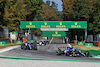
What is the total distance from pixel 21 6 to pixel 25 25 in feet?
63.8

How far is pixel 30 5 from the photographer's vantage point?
199 feet

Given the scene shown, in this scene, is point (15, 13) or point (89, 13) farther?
point (15, 13)

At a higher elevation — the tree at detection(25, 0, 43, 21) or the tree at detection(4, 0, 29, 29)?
the tree at detection(25, 0, 43, 21)

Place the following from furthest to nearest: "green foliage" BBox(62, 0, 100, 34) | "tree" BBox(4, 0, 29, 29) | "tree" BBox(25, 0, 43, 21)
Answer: "tree" BBox(25, 0, 43, 21), "tree" BBox(4, 0, 29, 29), "green foliage" BBox(62, 0, 100, 34)

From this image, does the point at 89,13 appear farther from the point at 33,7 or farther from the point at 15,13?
the point at 33,7

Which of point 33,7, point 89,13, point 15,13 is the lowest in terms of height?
point 89,13

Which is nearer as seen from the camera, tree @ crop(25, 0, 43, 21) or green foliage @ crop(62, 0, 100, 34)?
green foliage @ crop(62, 0, 100, 34)

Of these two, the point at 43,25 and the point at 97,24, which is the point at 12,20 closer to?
the point at 43,25

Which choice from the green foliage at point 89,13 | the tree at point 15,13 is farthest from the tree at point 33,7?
the green foliage at point 89,13

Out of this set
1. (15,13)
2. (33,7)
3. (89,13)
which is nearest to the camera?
(89,13)

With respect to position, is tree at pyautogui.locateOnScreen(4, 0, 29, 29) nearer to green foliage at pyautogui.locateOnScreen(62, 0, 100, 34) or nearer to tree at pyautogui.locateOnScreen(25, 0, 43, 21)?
tree at pyautogui.locateOnScreen(25, 0, 43, 21)

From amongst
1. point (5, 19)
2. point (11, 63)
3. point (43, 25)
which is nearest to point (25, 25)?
point (43, 25)

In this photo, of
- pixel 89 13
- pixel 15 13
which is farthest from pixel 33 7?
pixel 89 13

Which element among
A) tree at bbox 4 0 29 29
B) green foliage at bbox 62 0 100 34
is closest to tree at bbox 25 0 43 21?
tree at bbox 4 0 29 29
